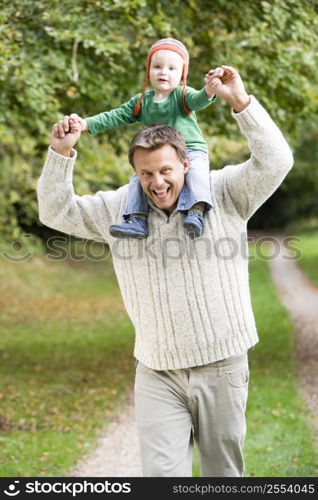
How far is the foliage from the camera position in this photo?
6512 millimetres

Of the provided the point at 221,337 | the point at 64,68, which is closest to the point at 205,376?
the point at 221,337

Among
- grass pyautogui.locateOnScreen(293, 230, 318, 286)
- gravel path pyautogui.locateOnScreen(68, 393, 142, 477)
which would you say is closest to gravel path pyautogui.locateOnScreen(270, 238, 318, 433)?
grass pyautogui.locateOnScreen(293, 230, 318, 286)

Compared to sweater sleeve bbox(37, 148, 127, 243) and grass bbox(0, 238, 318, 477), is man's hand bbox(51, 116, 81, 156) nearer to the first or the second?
sweater sleeve bbox(37, 148, 127, 243)

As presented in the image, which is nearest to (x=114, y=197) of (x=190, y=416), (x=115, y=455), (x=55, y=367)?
(x=190, y=416)

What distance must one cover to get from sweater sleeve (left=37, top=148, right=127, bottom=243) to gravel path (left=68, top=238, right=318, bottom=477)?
10.6 feet

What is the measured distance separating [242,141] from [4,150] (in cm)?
491

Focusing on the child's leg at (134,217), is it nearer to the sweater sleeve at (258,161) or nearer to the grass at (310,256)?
the sweater sleeve at (258,161)

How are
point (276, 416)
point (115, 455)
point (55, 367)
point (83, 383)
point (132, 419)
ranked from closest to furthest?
point (115, 455) < point (276, 416) < point (132, 419) < point (83, 383) < point (55, 367)

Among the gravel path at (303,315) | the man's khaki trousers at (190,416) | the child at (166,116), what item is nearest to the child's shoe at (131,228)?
the child at (166,116)

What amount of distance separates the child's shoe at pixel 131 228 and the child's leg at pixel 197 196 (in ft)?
0.67

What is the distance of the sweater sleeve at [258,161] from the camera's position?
2951 mm

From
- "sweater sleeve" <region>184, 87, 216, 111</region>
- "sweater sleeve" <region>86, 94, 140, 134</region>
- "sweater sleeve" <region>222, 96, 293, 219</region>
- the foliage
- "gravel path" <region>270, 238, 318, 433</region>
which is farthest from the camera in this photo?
"gravel path" <region>270, 238, 318, 433</region>

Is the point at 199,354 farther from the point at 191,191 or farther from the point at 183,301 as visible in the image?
the point at 191,191

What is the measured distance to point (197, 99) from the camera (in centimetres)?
324
